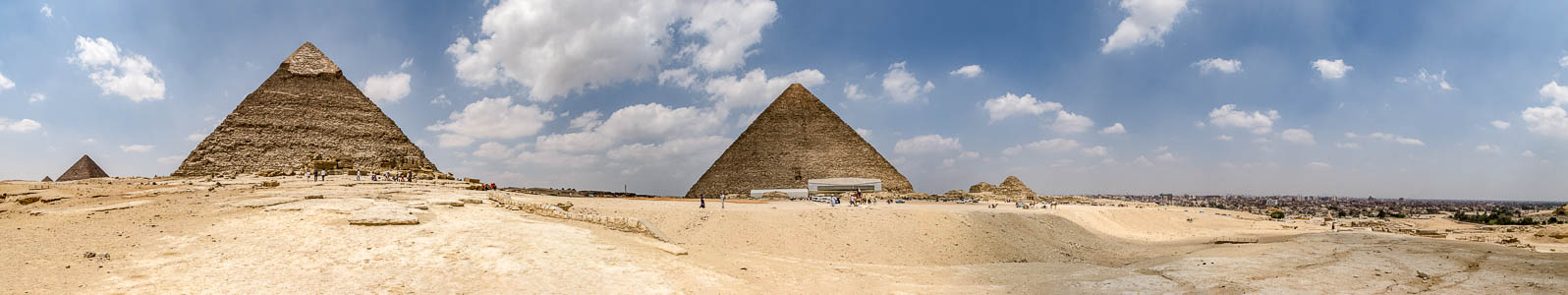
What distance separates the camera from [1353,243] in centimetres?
1323

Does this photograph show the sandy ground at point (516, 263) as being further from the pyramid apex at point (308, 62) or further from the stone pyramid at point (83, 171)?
the stone pyramid at point (83, 171)

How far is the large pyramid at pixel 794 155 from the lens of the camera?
62625 mm

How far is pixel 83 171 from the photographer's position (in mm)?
54875

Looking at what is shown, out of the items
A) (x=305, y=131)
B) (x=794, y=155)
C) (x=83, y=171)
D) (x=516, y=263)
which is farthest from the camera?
(x=794, y=155)

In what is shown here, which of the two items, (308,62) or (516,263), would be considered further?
(308,62)

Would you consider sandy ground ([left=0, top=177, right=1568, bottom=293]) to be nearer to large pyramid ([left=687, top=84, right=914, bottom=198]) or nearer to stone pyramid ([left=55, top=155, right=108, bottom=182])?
large pyramid ([left=687, top=84, right=914, bottom=198])

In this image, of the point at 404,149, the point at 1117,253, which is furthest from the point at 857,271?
the point at 404,149

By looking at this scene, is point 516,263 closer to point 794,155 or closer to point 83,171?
point 794,155

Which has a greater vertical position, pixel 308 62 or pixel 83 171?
pixel 308 62

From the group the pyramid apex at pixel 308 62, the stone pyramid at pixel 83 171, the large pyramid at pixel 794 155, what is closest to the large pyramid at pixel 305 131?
the pyramid apex at pixel 308 62

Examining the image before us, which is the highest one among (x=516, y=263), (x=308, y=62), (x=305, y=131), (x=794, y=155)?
(x=308, y=62)

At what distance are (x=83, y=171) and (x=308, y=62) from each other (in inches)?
822

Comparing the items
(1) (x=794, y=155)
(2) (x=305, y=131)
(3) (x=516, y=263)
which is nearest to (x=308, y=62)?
(2) (x=305, y=131)

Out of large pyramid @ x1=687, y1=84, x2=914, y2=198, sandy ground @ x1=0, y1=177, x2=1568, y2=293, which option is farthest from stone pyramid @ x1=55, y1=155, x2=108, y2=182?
sandy ground @ x1=0, y1=177, x2=1568, y2=293
